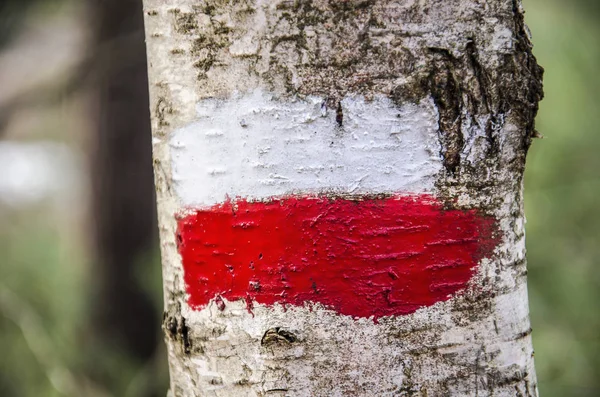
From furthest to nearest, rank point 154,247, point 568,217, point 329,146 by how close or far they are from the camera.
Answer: point 568,217, point 154,247, point 329,146

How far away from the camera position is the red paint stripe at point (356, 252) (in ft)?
2.59

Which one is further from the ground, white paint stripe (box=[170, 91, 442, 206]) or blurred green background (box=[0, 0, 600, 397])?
blurred green background (box=[0, 0, 600, 397])

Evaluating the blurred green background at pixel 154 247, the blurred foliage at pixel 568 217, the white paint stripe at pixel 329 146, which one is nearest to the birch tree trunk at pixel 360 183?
the white paint stripe at pixel 329 146

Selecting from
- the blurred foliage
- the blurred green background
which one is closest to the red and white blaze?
the blurred green background

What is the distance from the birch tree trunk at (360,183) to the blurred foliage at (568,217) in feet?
7.25

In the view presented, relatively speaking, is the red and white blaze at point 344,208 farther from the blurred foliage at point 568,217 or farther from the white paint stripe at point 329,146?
the blurred foliage at point 568,217

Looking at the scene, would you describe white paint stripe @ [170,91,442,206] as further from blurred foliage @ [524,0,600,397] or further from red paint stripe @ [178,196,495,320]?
blurred foliage @ [524,0,600,397]

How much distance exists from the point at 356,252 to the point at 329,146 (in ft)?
0.46

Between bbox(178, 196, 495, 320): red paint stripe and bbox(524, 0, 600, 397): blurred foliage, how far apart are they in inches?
87.7

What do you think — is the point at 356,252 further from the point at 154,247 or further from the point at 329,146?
the point at 154,247

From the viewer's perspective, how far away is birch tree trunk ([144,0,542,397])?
0.78 m

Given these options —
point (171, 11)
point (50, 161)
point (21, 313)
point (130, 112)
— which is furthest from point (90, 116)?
point (50, 161)

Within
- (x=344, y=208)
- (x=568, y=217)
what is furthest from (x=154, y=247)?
(x=344, y=208)

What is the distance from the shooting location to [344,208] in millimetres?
790
